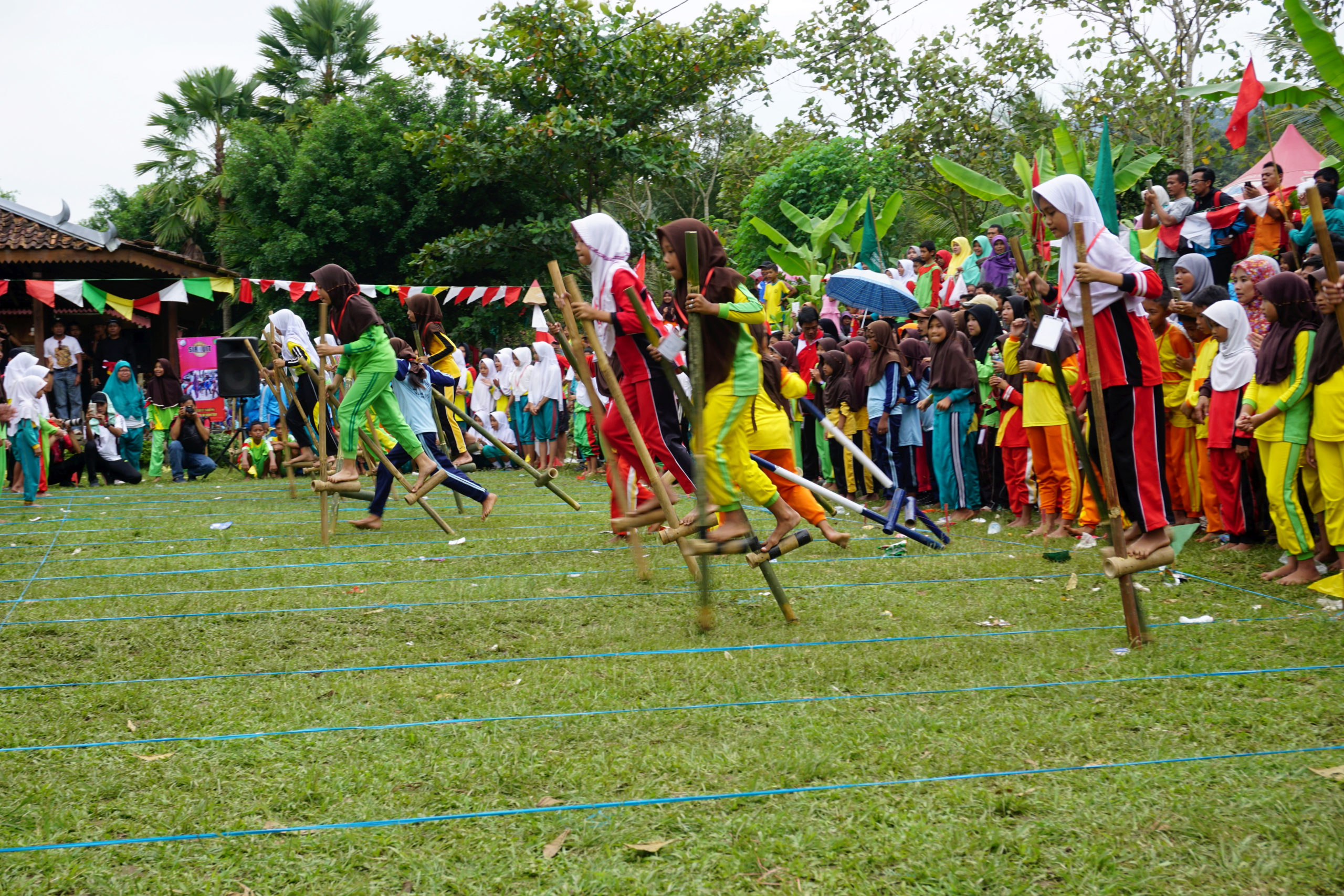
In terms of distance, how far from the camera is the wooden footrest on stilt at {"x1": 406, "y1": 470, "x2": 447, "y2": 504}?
8.94 meters

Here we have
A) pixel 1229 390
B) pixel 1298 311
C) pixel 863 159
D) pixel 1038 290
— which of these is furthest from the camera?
pixel 863 159

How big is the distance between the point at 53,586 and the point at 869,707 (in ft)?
18.5

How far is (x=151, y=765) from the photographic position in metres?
3.80

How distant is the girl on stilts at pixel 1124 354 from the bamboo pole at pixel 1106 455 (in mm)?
159

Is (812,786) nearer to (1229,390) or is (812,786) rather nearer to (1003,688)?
(1003,688)

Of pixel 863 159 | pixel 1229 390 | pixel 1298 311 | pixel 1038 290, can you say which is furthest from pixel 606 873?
pixel 863 159

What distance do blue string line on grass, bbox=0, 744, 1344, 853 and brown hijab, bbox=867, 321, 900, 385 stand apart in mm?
6633

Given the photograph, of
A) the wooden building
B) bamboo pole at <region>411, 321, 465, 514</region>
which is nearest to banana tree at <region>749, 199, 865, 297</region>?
bamboo pole at <region>411, 321, 465, 514</region>

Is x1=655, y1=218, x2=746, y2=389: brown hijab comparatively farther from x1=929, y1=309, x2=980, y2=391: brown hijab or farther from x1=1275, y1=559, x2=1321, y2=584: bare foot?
x1=929, y1=309, x2=980, y2=391: brown hijab

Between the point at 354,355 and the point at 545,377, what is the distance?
302 inches

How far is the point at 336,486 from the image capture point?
340 inches

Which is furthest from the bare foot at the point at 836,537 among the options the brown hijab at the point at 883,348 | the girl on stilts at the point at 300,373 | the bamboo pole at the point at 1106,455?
the girl on stilts at the point at 300,373

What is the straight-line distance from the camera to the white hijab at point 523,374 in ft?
55.9

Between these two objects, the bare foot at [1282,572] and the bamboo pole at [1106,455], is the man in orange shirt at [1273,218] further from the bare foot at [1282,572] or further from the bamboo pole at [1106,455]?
the bamboo pole at [1106,455]
